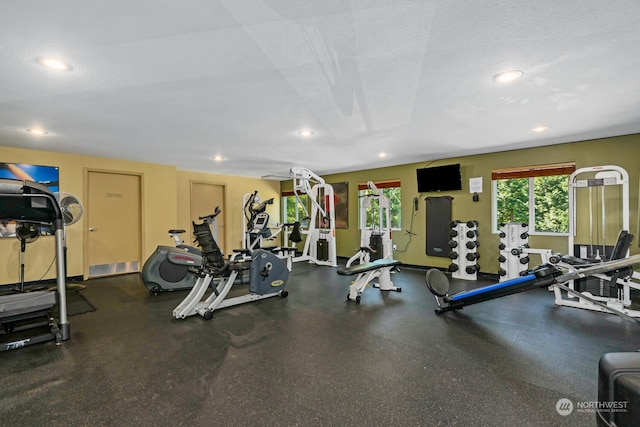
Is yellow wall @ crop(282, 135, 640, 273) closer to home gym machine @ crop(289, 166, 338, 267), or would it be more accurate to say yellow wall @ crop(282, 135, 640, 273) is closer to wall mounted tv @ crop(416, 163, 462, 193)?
wall mounted tv @ crop(416, 163, 462, 193)

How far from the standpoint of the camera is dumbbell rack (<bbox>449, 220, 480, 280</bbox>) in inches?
197

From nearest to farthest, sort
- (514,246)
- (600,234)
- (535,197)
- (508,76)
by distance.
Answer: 1. (508,76)
2. (600,234)
3. (514,246)
4. (535,197)

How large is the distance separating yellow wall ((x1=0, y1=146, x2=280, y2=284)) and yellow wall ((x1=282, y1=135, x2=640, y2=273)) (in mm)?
2784

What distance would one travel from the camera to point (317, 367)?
2199mm

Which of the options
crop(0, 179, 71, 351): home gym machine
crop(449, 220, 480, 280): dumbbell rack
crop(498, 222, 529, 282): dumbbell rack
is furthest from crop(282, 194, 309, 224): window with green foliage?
crop(0, 179, 71, 351): home gym machine

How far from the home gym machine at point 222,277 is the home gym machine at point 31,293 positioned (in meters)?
1.07

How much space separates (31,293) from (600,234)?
286 inches

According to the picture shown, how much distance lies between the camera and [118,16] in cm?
160

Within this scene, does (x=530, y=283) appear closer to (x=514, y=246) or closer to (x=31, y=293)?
(x=514, y=246)

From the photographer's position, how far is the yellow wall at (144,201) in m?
4.59

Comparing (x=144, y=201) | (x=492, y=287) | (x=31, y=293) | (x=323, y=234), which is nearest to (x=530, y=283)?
(x=492, y=287)

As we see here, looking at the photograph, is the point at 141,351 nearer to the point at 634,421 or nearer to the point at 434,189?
the point at 634,421

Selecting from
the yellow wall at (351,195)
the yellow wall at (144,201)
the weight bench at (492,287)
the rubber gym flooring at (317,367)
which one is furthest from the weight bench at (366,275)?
the yellow wall at (144,201)

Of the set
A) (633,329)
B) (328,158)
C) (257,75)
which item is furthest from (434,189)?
(257,75)
